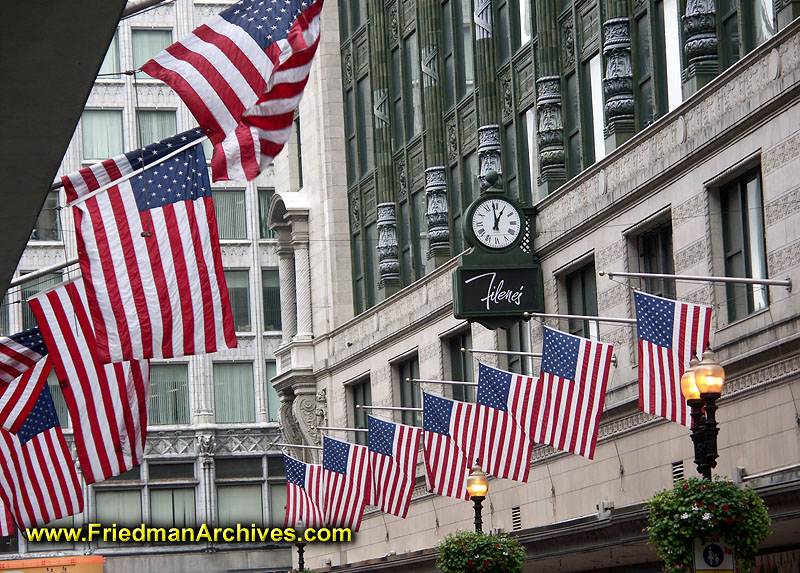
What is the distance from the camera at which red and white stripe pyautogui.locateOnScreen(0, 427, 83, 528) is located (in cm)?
2548

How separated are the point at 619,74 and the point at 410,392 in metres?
17.7

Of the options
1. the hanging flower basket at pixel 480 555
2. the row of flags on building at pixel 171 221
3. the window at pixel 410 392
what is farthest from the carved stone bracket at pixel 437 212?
the row of flags on building at pixel 171 221

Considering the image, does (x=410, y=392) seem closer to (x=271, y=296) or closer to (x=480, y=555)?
(x=480, y=555)

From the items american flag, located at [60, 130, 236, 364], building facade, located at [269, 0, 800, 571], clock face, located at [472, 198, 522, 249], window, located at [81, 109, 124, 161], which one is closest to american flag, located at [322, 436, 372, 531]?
building facade, located at [269, 0, 800, 571]

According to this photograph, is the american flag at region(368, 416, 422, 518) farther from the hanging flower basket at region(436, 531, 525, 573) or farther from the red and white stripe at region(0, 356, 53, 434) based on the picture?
the red and white stripe at region(0, 356, 53, 434)

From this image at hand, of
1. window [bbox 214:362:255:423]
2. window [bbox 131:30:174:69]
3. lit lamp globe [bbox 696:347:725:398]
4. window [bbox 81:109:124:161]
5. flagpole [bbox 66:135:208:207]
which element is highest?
window [bbox 131:30:174:69]

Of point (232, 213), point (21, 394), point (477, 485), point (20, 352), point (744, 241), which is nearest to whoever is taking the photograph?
point (20, 352)

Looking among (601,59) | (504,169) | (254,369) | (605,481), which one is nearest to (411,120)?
(504,169)

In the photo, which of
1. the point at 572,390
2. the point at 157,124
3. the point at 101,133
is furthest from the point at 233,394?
the point at 572,390

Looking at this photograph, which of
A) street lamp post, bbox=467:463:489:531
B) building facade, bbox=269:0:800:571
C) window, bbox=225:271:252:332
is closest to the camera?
building facade, bbox=269:0:800:571

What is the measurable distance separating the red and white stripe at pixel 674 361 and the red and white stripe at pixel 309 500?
1793 centimetres

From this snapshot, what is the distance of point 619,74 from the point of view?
114 ft

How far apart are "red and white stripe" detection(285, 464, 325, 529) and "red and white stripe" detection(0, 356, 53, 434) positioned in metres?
21.9

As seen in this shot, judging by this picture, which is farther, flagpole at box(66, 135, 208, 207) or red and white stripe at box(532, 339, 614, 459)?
red and white stripe at box(532, 339, 614, 459)
